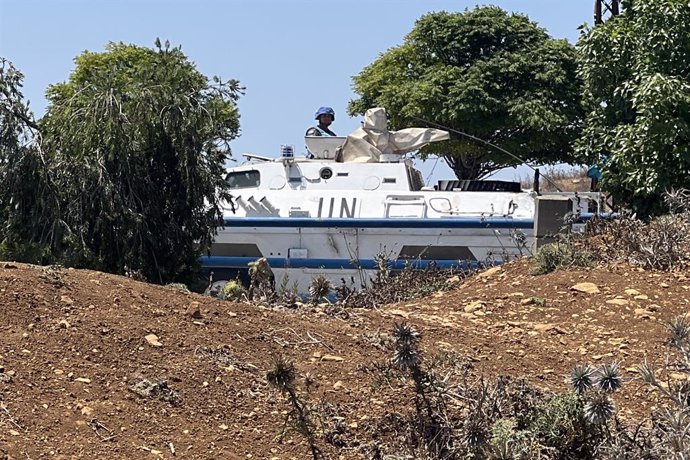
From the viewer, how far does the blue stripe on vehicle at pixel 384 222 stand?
14.1m

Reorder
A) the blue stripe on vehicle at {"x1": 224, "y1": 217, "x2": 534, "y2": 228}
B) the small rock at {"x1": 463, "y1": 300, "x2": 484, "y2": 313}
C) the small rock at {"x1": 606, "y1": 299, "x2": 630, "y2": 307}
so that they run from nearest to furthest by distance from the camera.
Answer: the small rock at {"x1": 606, "y1": 299, "x2": 630, "y2": 307} → the small rock at {"x1": 463, "y1": 300, "x2": 484, "y2": 313} → the blue stripe on vehicle at {"x1": 224, "y1": 217, "x2": 534, "y2": 228}

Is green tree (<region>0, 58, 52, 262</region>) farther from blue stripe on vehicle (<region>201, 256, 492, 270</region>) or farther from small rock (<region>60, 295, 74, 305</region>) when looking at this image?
small rock (<region>60, 295, 74, 305</region>)

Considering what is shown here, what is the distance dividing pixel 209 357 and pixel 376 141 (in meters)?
10.6

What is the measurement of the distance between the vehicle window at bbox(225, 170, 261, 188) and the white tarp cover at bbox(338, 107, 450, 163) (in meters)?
1.26

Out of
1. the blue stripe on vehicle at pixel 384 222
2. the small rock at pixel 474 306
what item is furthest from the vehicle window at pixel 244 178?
the small rock at pixel 474 306

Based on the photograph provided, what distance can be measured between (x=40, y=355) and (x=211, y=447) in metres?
1.02

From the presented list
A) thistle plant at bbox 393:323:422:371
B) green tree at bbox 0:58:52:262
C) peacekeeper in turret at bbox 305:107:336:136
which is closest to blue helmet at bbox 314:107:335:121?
peacekeeper in turret at bbox 305:107:336:136

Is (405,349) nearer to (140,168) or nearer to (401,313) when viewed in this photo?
(401,313)

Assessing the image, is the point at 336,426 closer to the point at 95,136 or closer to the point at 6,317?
the point at 6,317

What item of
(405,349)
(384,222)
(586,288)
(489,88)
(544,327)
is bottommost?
(544,327)

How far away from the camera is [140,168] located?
11477 millimetres

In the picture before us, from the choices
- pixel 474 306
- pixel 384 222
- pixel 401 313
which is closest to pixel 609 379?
pixel 401 313

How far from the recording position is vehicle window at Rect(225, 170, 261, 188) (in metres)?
15.7

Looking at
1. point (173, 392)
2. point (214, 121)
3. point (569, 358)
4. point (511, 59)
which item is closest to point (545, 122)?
point (511, 59)
